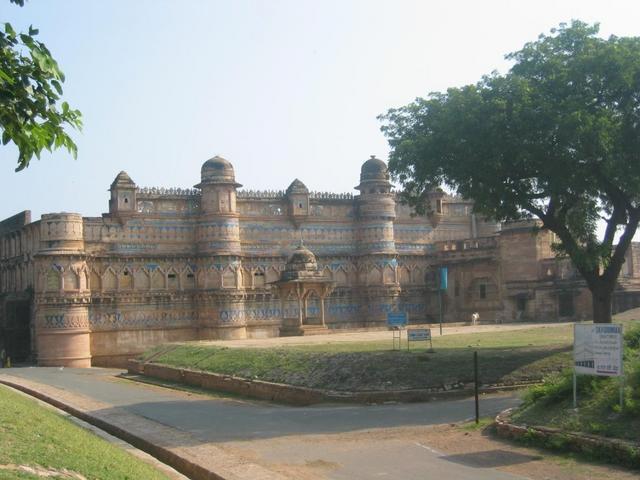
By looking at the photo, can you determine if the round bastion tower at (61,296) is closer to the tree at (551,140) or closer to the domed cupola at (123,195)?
the domed cupola at (123,195)

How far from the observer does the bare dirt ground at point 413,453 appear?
1123 centimetres

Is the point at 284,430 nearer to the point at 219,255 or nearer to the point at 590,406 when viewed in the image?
the point at 590,406

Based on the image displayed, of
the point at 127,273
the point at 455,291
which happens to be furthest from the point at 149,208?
the point at 455,291

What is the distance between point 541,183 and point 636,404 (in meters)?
10.3

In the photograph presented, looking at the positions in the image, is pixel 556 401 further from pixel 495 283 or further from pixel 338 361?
→ pixel 495 283

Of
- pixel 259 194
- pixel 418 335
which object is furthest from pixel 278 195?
pixel 418 335

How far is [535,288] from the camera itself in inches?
1745

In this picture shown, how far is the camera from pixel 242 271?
152 ft

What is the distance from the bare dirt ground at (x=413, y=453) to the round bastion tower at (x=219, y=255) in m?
Answer: 29.5

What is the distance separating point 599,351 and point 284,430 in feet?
20.8

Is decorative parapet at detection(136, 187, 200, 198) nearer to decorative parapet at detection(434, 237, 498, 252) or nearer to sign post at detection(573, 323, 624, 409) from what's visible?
decorative parapet at detection(434, 237, 498, 252)

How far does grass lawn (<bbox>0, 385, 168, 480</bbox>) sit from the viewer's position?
988cm

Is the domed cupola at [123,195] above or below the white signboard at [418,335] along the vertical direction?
above

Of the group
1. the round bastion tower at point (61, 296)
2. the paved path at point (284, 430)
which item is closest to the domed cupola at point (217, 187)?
the round bastion tower at point (61, 296)
